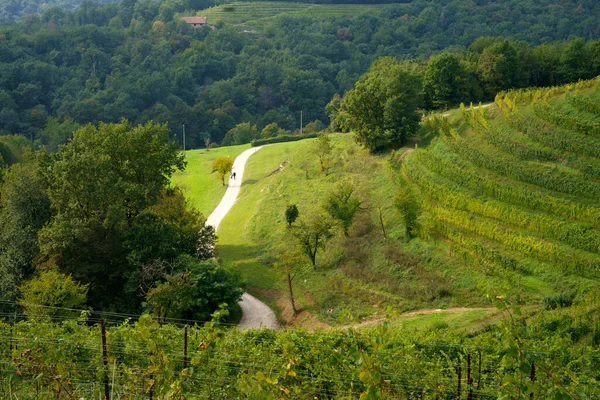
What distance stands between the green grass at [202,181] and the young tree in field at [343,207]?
14974 millimetres

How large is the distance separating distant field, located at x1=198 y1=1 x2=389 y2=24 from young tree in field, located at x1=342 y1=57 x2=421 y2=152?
10431 centimetres

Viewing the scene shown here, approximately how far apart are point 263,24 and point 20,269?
121 meters

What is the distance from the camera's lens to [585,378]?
48.8 ft

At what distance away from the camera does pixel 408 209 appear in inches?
1268

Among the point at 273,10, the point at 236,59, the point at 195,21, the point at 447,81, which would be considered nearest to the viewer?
the point at 447,81

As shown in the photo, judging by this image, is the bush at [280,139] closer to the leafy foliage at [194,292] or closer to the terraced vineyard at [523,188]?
the terraced vineyard at [523,188]

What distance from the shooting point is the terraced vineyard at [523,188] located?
2683cm

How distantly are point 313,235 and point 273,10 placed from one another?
12580 centimetres

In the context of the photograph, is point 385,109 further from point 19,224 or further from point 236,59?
point 236,59

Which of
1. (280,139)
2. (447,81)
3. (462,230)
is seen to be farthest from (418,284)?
(280,139)

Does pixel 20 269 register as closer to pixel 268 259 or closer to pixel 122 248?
pixel 122 248

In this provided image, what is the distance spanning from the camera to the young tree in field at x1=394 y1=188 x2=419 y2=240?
32.1 m

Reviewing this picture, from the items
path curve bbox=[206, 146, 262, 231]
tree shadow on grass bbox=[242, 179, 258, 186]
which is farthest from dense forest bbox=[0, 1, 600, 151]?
path curve bbox=[206, 146, 262, 231]

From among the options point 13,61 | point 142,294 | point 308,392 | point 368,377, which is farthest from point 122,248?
point 13,61
